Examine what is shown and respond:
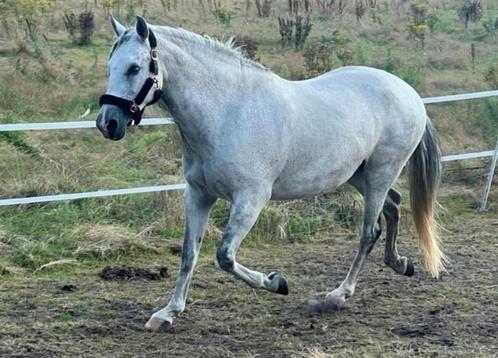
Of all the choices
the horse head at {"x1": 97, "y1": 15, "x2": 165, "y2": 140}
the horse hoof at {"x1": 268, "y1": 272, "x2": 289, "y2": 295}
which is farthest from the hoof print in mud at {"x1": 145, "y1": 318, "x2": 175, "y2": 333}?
the horse head at {"x1": 97, "y1": 15, "x2": 165, "y2": 140}

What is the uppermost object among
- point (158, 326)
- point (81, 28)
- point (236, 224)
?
point (236, 224)

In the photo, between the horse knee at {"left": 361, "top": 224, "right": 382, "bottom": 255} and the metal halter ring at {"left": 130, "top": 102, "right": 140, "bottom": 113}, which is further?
the horse knee at {"left": 361, "top": 224, "right": 382, "bottom": 255}

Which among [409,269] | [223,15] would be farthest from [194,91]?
[223,15]

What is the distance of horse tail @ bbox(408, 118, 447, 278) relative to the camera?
19.7 feet

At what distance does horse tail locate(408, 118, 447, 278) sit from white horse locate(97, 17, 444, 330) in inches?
16.9

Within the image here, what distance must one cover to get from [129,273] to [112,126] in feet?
6.61

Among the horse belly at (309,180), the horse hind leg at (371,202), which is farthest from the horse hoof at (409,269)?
the horse belly at (309,180)

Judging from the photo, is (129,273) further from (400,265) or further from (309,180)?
(400,265)

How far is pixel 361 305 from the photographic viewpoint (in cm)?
533

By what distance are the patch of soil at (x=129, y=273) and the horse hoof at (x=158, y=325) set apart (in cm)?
114

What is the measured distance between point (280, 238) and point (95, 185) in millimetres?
1736

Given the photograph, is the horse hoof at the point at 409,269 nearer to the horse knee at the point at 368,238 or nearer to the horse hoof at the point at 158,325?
the horse knee at the point at 368,238

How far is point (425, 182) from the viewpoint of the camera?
19.9 ft

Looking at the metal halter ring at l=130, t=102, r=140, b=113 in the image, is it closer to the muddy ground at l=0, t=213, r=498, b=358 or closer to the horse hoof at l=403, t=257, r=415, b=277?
the muddy ground at l=0, t=213, r=498, b=358
